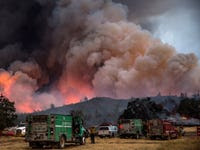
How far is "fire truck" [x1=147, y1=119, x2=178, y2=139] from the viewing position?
43406mm

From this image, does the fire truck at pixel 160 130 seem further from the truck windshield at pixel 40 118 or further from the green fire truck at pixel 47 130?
the truck windshield at pixel 40 118

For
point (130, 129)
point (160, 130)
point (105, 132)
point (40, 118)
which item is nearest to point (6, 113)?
point (105, 132)

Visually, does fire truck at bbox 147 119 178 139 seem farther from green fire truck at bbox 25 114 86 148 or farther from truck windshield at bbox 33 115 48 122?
truck windshield at bbox 33 115 48 122

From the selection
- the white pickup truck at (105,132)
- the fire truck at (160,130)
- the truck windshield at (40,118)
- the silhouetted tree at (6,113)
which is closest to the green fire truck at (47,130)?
the truck windshield at (40,118)

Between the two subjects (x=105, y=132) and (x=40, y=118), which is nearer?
(x=40, y=118)

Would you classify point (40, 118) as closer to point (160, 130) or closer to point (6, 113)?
point (160, 130)

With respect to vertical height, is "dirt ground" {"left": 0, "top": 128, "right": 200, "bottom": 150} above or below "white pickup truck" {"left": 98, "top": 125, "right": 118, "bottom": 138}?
below

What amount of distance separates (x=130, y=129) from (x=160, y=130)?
5300 mm

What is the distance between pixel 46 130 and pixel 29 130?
72.3 inches

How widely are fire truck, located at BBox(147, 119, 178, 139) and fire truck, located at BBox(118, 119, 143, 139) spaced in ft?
8.99

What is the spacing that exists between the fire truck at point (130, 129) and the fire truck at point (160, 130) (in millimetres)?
2741

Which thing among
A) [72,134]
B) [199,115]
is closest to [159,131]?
[72,134]

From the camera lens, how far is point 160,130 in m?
Answer: 43.6

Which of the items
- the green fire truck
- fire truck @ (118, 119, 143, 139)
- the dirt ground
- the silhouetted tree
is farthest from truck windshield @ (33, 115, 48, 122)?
the silhouetted tree
